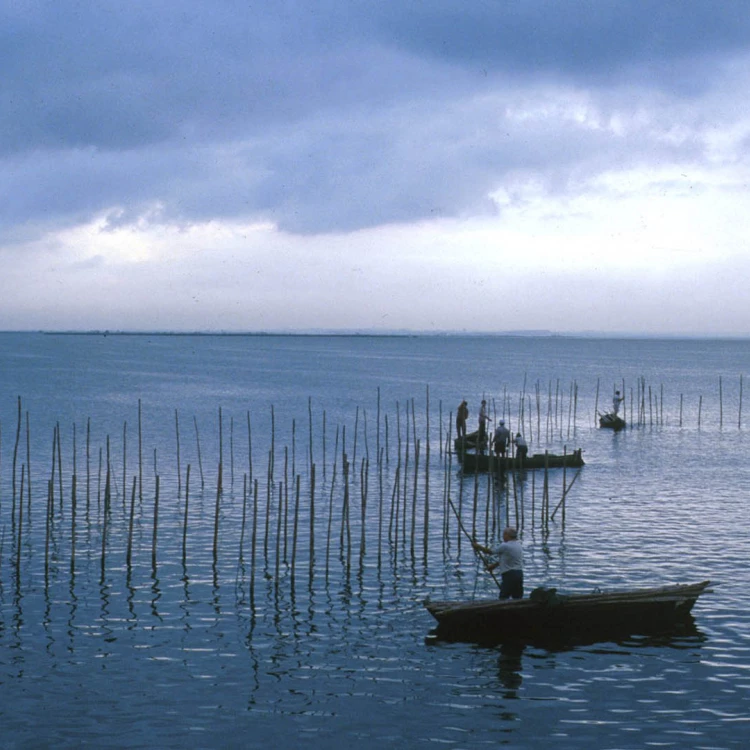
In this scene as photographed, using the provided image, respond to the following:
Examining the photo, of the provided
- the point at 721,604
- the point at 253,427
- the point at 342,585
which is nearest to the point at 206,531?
the point at 342,585

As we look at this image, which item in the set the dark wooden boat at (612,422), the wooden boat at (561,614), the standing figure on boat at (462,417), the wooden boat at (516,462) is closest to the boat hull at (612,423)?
the dark wooden boat at (612,422)

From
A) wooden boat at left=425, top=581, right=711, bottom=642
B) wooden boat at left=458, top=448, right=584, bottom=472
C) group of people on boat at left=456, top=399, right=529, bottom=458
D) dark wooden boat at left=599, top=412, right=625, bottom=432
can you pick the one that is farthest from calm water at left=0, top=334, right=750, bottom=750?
dark wooden boat at left=599, top=412, right=625, bottom=432

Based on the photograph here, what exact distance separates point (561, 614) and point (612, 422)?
42.5 metres

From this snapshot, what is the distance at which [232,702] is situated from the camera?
52.1 feet

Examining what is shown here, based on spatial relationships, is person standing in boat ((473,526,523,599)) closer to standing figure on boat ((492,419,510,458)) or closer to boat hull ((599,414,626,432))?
standing figure on boat ((492,419,510,458))

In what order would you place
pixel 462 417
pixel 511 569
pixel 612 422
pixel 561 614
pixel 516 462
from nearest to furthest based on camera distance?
pixel 561 614
pixel 511 569
pixel 516 462
pixel 462 417
pixel 612 422

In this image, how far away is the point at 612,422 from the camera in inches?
2357

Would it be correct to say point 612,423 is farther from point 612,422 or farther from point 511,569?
point 511,569

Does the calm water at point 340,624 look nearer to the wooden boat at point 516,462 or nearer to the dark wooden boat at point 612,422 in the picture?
the wooden boat at point 516,462

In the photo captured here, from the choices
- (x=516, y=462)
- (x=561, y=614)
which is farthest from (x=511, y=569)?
(x=516, y=462)

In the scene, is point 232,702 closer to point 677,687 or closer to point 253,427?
point 677,687

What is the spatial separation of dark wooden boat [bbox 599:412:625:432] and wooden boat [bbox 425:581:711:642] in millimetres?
41022

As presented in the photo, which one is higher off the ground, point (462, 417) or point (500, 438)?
point (462, 417)

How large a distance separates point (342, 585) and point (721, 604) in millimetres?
8280
